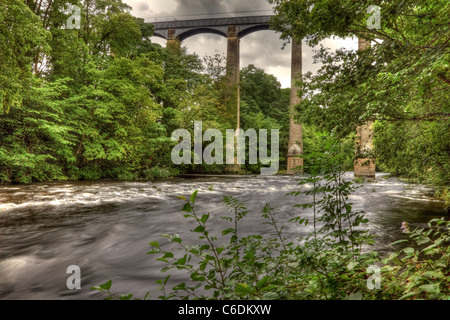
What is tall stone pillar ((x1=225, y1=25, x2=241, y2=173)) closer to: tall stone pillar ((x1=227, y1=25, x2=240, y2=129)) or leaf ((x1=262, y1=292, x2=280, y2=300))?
tall stone pillar ((x1=227, y1=25, x2=240, y2=129))

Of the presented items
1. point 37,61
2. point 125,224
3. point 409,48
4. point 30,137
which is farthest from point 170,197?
point 37,61

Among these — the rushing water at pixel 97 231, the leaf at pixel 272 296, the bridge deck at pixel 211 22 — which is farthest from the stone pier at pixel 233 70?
the leaf at pixel 272 296

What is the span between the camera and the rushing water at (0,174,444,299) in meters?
3.38

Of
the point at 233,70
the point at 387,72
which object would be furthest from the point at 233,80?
the point at 387,72

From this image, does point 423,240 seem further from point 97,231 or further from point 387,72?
point 97,231

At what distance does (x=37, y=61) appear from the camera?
13.9m

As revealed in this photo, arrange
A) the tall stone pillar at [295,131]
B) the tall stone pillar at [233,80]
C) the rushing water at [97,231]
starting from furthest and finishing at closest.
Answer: the tall stone pillar at [233,80], the tall stone pillar at [295,131], the rushing water at [97,231]

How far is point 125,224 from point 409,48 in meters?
6.71

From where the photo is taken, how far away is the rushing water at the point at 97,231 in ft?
11.1

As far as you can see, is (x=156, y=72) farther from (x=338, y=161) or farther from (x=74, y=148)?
(x=338, y=161)

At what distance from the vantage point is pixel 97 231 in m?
5.59

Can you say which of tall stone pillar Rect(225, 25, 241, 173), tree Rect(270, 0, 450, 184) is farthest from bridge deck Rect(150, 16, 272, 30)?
tree Rect(270, 0, 450, 184)

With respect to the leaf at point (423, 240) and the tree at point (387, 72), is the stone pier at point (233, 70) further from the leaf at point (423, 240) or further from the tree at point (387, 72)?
the leaf at point (423, 240)

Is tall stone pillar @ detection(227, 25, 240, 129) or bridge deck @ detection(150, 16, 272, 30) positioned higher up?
bridge deck @ detection(150, 16, 272, 30)
